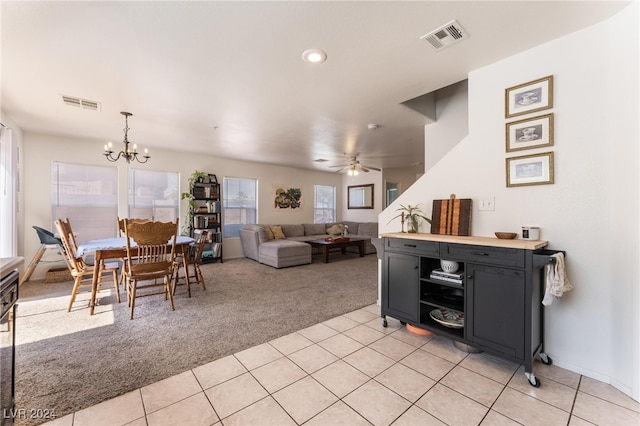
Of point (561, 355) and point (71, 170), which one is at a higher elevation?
point (71, 170)

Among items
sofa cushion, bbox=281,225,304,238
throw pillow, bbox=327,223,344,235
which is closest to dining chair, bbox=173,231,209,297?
sofa cushion, bbox=281,225,304,238

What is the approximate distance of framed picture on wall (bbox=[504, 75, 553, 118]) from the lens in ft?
6.75

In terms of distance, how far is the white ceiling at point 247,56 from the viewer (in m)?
1.71

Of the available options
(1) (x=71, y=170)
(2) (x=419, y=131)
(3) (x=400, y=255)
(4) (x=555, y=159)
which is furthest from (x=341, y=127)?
(1) (x=71, y=170)

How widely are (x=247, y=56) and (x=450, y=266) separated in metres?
2.45

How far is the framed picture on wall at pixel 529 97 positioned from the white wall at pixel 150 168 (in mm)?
5729

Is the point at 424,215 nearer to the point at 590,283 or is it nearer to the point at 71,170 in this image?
the point at 590,283

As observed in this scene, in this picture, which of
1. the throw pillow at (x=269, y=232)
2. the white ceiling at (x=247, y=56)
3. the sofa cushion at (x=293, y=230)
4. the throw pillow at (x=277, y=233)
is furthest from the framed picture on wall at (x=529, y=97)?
the sofa cushion at (x=293, y=230)

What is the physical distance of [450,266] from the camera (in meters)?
2.30

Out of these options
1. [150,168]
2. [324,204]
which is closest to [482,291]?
[150,168]

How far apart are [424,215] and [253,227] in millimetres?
4437

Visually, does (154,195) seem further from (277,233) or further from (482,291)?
(482,291)

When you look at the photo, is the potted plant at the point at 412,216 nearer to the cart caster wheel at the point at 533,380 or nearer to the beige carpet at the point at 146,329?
the beige carpet at the point at 146,329

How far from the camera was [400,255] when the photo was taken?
2.58 metres
